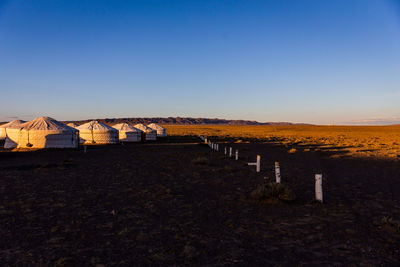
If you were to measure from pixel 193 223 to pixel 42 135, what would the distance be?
2908 cm

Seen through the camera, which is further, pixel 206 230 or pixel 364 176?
pixel 364 176

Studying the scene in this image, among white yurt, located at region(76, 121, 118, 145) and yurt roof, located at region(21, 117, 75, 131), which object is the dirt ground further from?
white yurt, located at region(76, 121, 118, 145)

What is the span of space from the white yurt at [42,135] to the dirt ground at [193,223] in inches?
757

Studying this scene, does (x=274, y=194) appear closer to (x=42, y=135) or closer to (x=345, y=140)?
(x=42, y=135)

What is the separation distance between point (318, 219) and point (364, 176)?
9.06 meters

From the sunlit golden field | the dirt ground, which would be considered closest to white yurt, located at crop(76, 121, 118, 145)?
the sunlit golden field

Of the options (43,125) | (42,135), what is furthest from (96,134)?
(42,135)

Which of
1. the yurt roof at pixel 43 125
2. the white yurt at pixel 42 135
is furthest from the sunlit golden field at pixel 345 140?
the yurt roof at pixel 43 125

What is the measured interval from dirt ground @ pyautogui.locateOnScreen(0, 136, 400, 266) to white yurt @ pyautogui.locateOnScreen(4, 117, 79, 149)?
19.2 meters

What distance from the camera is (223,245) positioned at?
628 cm

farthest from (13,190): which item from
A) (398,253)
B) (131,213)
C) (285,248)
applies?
(398,253)

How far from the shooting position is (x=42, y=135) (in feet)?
104

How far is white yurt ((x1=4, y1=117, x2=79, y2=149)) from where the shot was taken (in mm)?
31812

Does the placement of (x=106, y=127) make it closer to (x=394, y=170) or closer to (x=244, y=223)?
(x=394, y=170)
